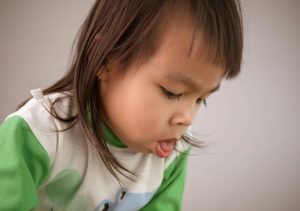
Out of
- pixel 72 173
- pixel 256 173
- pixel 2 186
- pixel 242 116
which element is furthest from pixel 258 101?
pixel 2 186

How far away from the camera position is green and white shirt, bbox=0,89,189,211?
0.47 metres

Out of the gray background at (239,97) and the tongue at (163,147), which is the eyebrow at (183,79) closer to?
the tongue at (163,147)

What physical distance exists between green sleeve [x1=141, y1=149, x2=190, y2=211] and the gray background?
0.40 m

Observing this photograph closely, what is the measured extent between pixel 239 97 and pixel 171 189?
53 centimetres

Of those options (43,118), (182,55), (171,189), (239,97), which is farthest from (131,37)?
(239,97)

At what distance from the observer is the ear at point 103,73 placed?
20.7 inches

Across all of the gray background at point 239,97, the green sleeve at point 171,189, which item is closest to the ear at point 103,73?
the green sleeve at point 171,189

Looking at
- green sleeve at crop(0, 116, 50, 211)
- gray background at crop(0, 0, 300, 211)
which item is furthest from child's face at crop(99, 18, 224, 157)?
gray background at crop(0, 0, 300, 211)

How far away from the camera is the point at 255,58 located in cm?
111

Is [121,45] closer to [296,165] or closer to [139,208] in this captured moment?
[139,208]

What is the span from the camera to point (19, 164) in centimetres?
46

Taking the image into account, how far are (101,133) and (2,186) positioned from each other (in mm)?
172

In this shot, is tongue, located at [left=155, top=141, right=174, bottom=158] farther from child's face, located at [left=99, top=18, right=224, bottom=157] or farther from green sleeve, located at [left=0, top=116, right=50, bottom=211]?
green sleeve, located at [left=0, top=116, right=50, bottom=211]

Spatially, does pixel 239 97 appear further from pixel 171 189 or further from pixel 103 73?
pixel 103 73
